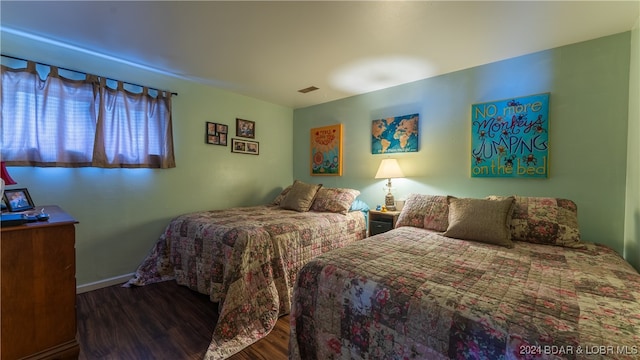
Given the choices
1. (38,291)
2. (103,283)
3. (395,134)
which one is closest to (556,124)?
(395,134)

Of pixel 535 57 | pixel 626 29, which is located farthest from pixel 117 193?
pixel 626 29

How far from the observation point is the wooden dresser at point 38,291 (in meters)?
1.29

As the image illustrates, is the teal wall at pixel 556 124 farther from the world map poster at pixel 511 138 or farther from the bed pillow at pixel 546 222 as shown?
the bed pillow at pixel 546 222

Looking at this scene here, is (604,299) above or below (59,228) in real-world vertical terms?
below

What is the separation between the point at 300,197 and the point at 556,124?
2.72 metres

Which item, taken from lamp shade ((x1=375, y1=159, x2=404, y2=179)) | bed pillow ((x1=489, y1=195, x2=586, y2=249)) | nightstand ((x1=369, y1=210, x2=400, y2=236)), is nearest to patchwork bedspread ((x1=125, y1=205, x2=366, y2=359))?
nightstand ((x1=369, y1=210, x2=400, y2=236))

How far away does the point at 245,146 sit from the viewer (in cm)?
375

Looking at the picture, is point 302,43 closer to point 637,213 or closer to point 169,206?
point 169,206

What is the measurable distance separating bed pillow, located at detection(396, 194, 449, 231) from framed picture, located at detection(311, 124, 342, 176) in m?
1.51

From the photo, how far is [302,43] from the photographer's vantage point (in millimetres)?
2209

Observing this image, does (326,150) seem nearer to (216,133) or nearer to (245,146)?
(245,146)

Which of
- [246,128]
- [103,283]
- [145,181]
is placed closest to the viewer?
[103,283]

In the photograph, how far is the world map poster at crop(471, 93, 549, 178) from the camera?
2.29 metres

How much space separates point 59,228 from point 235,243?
103cm
